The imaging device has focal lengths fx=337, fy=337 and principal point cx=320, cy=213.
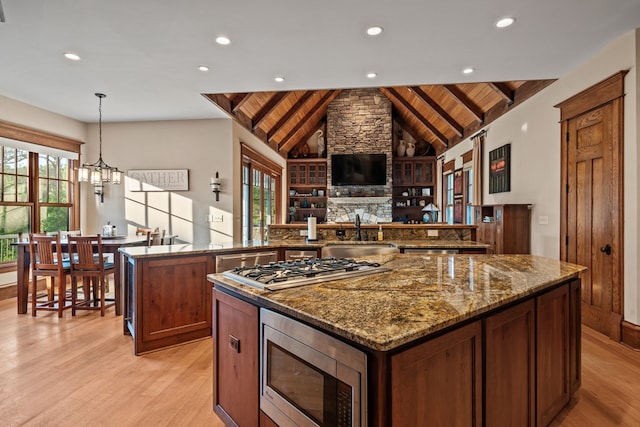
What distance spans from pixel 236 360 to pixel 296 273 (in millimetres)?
489

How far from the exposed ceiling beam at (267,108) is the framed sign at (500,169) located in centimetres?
382

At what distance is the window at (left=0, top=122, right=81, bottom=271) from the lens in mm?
4594

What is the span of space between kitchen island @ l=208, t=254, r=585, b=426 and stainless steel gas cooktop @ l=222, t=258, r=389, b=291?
41mm

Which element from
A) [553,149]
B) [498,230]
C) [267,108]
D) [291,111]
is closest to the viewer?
[553,149]

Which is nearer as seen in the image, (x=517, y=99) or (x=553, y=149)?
(x=553, y=149)

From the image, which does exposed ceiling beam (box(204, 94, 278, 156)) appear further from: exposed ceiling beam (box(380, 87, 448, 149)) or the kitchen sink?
exposed ceiling beam (box(380, 87, 448, 149))

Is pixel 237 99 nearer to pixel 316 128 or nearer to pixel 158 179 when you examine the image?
pixel 158 179

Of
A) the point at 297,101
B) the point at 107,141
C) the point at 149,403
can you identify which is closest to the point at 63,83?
the point at 107,141

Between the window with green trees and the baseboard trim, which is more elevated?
the window with green trees

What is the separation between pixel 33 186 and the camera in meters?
4.99

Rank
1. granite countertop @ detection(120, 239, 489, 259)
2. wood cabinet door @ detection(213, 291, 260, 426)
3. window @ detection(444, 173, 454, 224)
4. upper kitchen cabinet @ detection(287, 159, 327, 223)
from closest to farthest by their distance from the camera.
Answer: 1. wood cabinet door @ detection(213, 291, 260, 426)
2. granite countertop @ detection(120, 239, 489, 259)
3. window @ detection(444, 173, 454, 224)
4. upper kitchen cabinet @ detection(287, 159, 327, 223)

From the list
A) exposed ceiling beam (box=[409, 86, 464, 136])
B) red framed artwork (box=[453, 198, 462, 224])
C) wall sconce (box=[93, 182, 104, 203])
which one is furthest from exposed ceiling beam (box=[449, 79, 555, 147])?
wall sconce (box=[93, 182, 104, 203])

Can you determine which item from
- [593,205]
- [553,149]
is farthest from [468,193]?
[593,205]

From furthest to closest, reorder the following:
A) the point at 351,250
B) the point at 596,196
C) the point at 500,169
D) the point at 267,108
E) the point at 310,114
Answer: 1. the point at 310,114
2. the point at 267,108
3. the point at 500,169
4. the point at 351,250
5. the point at 596,196
